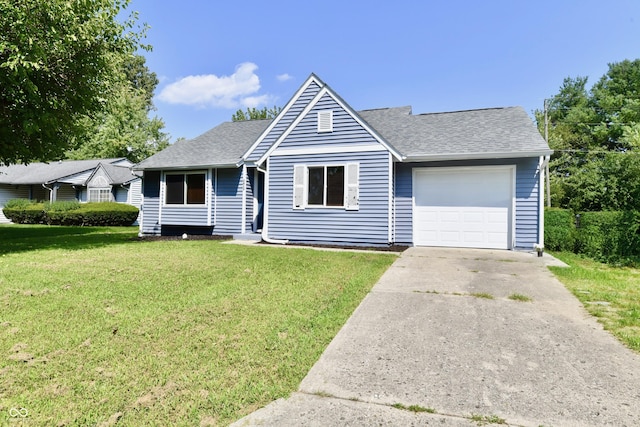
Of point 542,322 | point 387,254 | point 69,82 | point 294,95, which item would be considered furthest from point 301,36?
point 542,322

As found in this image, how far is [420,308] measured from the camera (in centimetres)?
452

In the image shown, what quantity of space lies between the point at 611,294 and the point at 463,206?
17.8ft

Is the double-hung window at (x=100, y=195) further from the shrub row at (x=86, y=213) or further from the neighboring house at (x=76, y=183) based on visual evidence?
the shrub row at (x=86, y=213)

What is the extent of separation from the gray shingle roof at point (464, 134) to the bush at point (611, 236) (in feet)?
9.27

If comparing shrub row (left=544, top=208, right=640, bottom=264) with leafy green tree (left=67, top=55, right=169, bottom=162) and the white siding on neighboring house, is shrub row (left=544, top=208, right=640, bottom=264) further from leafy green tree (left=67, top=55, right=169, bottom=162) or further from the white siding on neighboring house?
leafy green tree (left=67, top=55, right=169, bottom=162)

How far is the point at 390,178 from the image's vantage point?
33.4 ft

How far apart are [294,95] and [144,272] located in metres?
7.93

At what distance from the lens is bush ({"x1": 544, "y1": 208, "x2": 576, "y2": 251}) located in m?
10.2

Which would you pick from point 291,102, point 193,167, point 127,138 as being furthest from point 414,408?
point 127,138

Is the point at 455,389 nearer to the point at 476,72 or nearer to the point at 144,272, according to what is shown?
the point at 144,272

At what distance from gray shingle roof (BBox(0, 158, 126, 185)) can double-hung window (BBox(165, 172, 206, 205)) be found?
1568cm

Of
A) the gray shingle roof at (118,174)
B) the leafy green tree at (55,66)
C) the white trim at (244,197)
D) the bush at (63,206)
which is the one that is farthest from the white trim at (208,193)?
the bush at (63,206)

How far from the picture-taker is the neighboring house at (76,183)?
23578mm

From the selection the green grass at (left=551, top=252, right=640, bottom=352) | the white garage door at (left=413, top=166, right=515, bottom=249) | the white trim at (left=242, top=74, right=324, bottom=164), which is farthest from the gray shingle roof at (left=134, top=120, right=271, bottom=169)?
the green grass at (left=551, top=252, right=640, bottom=352)
